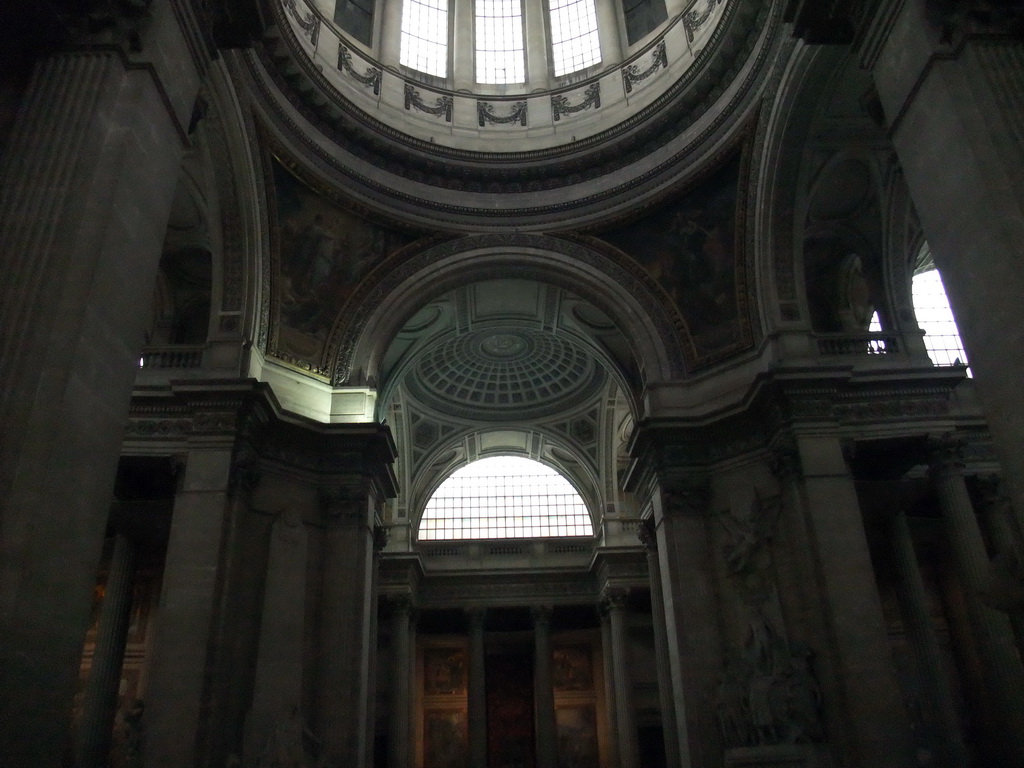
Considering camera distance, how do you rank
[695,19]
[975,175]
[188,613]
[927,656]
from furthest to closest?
[695,19] < [927,656] < [188,613] < [975,175]

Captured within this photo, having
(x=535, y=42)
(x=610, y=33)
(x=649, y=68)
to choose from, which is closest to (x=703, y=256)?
(x=649, y=68)

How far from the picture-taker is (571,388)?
90.1 feet

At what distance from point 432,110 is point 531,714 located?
21.0 meters

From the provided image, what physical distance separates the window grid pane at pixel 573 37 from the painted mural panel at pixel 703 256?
21.2ft

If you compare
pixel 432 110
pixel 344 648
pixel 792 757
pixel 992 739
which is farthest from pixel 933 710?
pixel 432 110

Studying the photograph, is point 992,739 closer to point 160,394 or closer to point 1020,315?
point 1020,315

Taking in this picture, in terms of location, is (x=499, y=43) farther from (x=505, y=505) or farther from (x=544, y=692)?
(x=544, y=692)

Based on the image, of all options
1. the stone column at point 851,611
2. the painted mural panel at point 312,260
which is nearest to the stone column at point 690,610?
the stone column at point 851,611

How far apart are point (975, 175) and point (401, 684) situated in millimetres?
22225

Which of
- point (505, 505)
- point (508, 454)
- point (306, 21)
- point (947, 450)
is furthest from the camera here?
point (508, 454)

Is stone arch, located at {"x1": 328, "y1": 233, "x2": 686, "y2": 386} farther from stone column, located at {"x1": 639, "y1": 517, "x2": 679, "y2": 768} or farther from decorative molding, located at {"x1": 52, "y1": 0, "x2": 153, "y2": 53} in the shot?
decorative molding, located at {"x1": 52, "y1": 0, "x2": 153, "y2": 53}

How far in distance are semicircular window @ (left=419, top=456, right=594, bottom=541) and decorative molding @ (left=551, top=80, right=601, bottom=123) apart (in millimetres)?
14047

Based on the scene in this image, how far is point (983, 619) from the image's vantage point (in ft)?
43.3

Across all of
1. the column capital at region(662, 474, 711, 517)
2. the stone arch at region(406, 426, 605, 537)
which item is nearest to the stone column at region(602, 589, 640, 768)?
the stone arch at region(406, 426, 605, 537)
